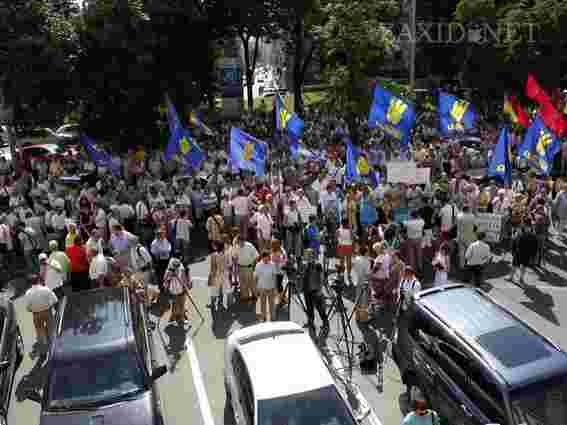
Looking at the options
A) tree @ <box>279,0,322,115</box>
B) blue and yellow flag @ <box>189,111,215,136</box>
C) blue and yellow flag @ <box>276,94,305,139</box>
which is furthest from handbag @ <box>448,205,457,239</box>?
tree @ <box>279,0,322,115</box>

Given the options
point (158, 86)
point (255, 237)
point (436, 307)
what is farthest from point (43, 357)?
point (158, 86)

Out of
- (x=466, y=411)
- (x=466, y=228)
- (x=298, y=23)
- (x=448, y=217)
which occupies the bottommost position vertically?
(x=466, y=411)

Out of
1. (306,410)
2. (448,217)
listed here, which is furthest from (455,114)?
(306,410)

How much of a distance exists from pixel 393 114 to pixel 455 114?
Answer: 3843 millimetres

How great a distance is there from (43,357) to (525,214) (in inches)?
437

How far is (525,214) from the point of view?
1437 centimetres

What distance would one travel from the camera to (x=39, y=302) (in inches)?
418

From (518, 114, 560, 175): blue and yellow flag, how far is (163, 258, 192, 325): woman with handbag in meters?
9.96

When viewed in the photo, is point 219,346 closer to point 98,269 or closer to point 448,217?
point 98,269

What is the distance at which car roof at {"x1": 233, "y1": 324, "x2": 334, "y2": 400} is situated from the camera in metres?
7.11

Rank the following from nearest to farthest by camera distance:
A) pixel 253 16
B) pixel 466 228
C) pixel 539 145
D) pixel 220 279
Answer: pixel 220 279
pixel 466 228
pixel 539 145
pixel 253 16

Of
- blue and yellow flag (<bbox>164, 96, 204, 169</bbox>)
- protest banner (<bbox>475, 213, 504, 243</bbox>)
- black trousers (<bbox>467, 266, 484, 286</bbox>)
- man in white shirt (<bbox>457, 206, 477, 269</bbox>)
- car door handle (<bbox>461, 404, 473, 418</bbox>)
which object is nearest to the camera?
car door handle (<bbox>461, 404, 473, 418</bbox>)

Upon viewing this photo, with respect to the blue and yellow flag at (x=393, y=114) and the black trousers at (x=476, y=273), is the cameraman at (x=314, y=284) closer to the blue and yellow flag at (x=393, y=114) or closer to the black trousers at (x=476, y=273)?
the black trousers at (x=476, y=273)

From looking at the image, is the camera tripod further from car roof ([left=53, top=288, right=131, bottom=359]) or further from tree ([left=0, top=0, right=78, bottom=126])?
tree ([left=0, top=0, right=78, bottom=126])
